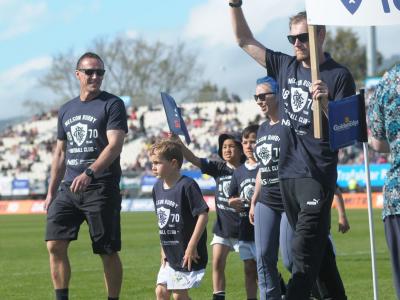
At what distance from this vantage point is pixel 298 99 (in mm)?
8164

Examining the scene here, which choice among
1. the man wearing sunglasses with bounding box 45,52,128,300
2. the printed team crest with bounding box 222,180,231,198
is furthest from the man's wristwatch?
the printed team crest with bounding box 222,180,231,198

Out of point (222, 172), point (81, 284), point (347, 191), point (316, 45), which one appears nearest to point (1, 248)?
point (81, 284)

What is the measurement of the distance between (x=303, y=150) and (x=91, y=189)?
2.80 m

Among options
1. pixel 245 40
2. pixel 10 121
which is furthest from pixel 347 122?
pixel 10 121

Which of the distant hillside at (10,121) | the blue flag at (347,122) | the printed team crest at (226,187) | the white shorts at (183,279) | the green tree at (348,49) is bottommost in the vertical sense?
the white shorts at (183,279)

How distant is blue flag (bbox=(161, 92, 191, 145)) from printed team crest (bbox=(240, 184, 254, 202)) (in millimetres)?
1090

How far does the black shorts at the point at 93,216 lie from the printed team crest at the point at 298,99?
2737 millimetres

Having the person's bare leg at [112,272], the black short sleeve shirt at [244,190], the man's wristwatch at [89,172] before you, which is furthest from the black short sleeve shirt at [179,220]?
the black short sleeve shirt at [244,190]

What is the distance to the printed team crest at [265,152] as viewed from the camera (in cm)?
974

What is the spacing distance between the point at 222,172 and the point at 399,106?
539 cm

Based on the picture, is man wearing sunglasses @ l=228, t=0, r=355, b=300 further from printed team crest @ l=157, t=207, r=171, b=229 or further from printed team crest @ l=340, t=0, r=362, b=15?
printed team crest @ l=157, t=207, r=171, b=229

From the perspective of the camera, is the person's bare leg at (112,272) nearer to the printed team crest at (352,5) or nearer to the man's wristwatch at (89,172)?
the man's wristwatch at (89,172)

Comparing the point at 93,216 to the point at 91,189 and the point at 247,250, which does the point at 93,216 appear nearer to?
the point at 91,189

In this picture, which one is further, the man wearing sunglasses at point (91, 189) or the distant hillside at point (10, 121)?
the distant hillside at point (10, 121)
